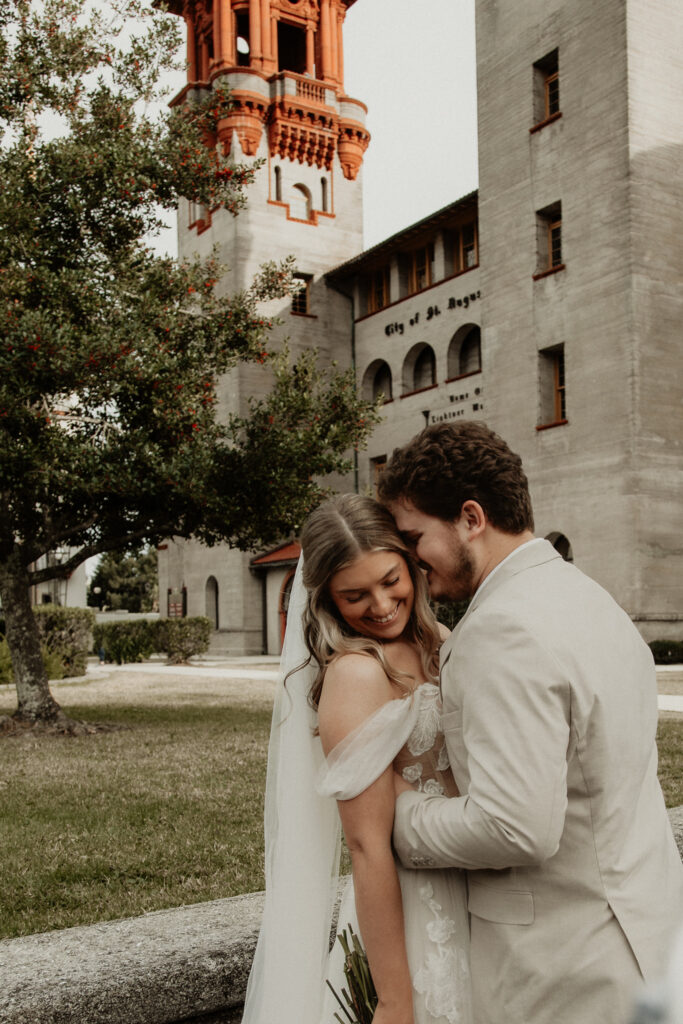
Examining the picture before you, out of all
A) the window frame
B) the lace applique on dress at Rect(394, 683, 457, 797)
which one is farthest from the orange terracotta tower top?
the lace applique on dress at Rect(394, 683, 457, 797)

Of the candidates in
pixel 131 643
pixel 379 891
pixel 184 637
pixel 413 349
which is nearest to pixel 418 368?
pixel 413 349

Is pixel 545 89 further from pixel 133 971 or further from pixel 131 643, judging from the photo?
pixel 133 971

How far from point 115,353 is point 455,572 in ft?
33.0

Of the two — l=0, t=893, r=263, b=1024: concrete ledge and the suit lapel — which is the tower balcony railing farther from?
the suit lapel

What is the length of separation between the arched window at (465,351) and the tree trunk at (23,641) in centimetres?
2233

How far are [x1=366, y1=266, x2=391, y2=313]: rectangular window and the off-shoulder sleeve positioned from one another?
119ft

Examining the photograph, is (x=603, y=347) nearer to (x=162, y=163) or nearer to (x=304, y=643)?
(x=162, y=163)

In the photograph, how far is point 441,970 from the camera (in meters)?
2.27

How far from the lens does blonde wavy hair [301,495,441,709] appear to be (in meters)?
2.64

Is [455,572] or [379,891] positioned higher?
[455,572]

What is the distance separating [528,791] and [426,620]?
1.04 meters

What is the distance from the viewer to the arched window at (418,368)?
116ft

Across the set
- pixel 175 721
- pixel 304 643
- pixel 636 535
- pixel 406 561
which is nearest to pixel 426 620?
pixel 406 561

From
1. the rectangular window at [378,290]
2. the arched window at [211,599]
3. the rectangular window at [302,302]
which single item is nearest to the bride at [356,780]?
the rectangular window at [378,290]
